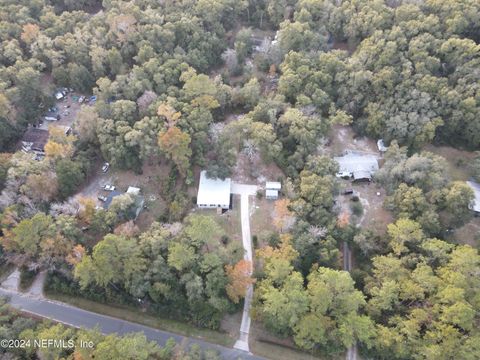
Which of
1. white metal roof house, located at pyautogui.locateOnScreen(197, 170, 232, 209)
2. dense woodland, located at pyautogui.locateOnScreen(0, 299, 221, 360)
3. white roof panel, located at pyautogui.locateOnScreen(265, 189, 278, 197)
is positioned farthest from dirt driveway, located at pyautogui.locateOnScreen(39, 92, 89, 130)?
white roof panel, located at pyautogui.locateOnScreen(265, 189, 278, 197)

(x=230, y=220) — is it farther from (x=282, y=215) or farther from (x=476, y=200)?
(x=476, y=200)

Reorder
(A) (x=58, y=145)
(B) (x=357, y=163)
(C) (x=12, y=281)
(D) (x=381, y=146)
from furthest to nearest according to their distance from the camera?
(D) (x=381, y=146)
(B) (x=357, y=163)
(A) (x=58, y=145)
(C) (x=12, y=281)

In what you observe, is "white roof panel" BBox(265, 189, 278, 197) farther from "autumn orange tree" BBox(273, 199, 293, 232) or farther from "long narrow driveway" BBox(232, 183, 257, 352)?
"autumn orange tree" BBox(273, 199, 293, 232)

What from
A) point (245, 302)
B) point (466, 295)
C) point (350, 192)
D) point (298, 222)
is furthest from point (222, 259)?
point (466, 295)

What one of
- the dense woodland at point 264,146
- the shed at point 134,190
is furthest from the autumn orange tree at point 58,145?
the shed at point 134,190

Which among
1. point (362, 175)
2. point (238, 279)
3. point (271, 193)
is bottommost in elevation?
point (238, 279)

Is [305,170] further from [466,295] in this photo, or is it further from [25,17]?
[25,17]

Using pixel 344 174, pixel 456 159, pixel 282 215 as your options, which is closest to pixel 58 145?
pixel 282 215
